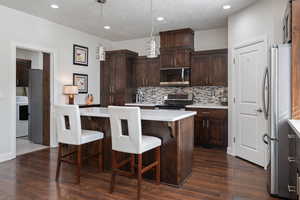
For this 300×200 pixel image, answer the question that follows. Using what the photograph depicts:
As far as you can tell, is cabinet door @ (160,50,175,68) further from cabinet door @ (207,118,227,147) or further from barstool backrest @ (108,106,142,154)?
barstool backrest @ (108,106,142,154)

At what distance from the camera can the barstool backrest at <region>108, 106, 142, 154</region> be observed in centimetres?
237

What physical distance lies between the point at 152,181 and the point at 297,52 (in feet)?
7.90

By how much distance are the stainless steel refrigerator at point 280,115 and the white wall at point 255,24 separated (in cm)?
106

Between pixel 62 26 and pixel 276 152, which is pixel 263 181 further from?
pixel 62 26

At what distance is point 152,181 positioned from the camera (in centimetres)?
288

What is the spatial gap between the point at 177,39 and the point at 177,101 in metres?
1.61

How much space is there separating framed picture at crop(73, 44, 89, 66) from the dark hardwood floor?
8.74 ft

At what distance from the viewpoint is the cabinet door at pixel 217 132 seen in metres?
4.57

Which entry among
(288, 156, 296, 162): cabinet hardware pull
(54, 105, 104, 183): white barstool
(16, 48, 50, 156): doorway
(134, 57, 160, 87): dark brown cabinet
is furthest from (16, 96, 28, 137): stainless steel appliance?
(288, 156, 296, 162): cabinet hardware pull

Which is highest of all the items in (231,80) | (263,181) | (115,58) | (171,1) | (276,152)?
(171,1)

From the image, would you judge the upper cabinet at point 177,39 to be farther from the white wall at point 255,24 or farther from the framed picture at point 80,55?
the framed picture at point 80,55

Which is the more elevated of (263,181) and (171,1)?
(171,1)

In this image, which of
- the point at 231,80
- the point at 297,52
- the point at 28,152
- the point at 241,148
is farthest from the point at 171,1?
the point at 28,152

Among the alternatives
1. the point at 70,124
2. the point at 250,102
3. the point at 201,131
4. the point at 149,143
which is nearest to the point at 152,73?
the point at 201,131
